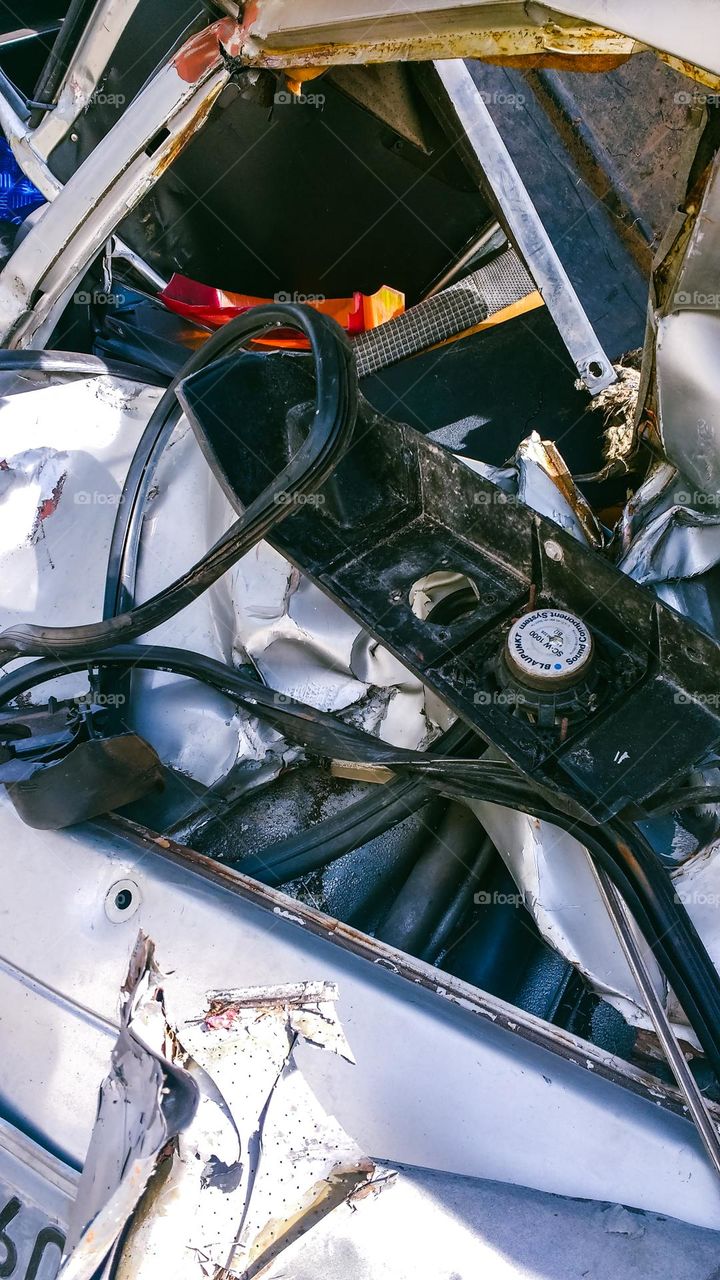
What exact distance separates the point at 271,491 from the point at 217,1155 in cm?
75

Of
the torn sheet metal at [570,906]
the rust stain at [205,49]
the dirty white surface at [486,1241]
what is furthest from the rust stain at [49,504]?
the dirty white surface at [486,1241]

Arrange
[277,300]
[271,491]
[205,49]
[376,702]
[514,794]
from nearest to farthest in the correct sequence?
[271,491] < [514,794] < [376,702] < [205,49] < [277,300]

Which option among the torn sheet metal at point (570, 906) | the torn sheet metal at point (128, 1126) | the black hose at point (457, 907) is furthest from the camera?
the black hose at point (457, 907)

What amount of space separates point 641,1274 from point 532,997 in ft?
1.42

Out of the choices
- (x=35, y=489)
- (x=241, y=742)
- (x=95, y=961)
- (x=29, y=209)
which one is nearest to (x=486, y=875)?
(x=241, y=742)

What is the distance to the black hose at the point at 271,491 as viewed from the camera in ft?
3.96

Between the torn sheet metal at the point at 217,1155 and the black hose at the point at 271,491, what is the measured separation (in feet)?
1.52

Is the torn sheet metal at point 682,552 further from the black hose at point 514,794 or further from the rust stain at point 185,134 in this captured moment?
the rust stain at point 185,134

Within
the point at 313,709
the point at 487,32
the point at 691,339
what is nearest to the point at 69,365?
the point at 313,709

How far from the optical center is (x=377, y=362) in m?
2.36

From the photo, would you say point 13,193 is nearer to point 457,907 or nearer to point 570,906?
point 457,907

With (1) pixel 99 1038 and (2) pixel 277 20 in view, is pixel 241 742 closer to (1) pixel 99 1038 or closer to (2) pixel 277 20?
(1) pixel 99 1038

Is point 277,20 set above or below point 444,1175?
above

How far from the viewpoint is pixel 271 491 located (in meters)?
1.22
